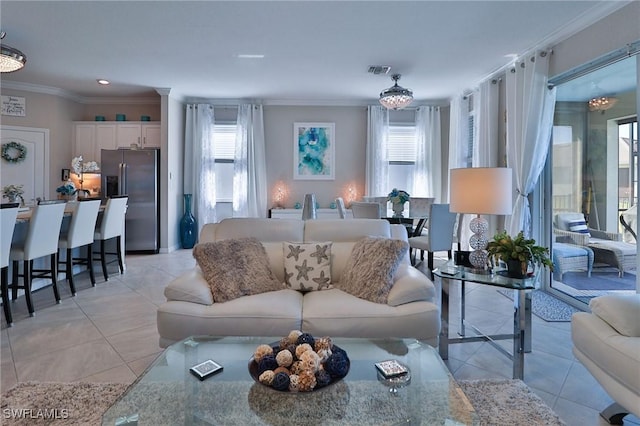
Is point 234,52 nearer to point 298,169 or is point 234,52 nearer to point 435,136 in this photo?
point 298,169

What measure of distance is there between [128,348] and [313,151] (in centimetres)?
485

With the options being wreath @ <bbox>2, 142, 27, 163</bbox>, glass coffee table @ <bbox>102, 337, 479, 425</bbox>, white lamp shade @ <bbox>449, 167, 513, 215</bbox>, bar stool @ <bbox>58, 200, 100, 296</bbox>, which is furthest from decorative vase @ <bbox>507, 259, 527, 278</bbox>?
wreath @ <bbox>2, 142, 27, 163</bbox>

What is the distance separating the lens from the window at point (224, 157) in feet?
21.8

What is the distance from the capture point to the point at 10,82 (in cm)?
545

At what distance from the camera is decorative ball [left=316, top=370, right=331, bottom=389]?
1320 mm

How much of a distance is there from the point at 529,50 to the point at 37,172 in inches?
290

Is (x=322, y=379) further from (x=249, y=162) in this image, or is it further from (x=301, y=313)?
(x=249, y=162)

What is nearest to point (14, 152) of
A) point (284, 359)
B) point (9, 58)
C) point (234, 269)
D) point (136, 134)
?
point (136, 134)

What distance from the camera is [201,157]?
6.49 meters

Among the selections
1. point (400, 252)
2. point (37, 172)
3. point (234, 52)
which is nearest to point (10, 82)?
point (37, 172)

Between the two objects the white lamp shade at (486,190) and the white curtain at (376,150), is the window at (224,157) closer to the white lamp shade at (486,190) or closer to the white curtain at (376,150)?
the white curtain at (376,150)

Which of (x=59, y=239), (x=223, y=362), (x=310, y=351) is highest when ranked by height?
(x=59, y=239)

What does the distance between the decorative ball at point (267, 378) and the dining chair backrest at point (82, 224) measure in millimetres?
3396

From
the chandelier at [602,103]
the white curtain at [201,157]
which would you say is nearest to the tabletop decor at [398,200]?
the chandelier at [602,103]
